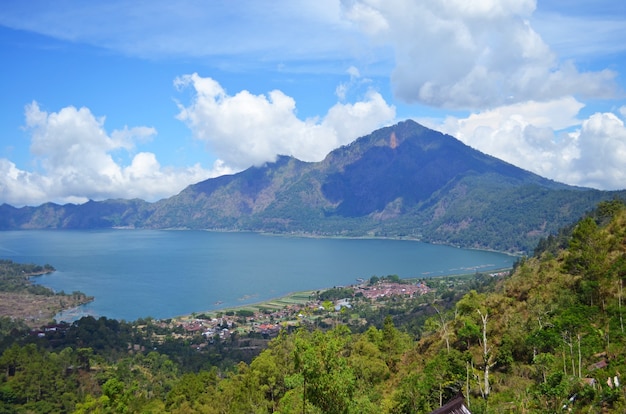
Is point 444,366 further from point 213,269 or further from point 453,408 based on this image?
point 213,269

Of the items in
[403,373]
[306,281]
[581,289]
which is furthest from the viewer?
[306,281]

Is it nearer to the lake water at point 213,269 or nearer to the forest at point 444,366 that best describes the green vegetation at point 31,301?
the lake water at point 213,269

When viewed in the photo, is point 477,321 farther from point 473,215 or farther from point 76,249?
point 473,215

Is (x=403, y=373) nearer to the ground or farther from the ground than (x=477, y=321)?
nearer to the ground

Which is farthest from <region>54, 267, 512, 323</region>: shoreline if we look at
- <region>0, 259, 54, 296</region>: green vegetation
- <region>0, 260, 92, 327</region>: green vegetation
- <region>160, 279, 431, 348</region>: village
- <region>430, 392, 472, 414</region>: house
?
<region>430, 392, 472, 414</region>: house

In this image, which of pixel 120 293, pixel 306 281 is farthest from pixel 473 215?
pixel 120 293

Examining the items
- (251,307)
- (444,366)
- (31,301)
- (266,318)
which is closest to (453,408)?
(444,366)
